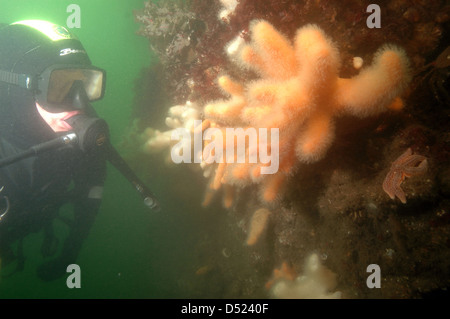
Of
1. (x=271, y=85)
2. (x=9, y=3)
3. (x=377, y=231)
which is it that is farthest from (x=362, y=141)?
(x=9, y=3)

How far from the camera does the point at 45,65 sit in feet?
12.2

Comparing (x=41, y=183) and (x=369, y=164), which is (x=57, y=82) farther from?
(x=369, y=164)

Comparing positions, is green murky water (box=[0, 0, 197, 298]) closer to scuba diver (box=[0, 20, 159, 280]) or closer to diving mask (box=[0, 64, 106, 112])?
diving mask (box=[0, 64, 106, 112])

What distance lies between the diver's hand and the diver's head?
3912 millimetres

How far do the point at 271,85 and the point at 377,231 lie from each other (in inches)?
76.0

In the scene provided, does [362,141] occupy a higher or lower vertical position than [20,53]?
lower

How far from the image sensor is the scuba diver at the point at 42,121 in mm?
3629

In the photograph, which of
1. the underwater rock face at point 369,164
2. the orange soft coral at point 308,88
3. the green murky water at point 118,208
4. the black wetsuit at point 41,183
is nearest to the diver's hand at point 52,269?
the black wetsuit at point 41,183

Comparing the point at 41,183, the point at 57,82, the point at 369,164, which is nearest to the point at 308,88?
the point at 369,164

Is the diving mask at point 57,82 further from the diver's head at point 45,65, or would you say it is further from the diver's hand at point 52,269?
the diver's hand at point 52,269

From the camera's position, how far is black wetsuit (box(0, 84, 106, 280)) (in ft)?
12.8

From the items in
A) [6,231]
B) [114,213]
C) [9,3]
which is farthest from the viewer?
[114,213]

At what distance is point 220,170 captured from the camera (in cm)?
311
